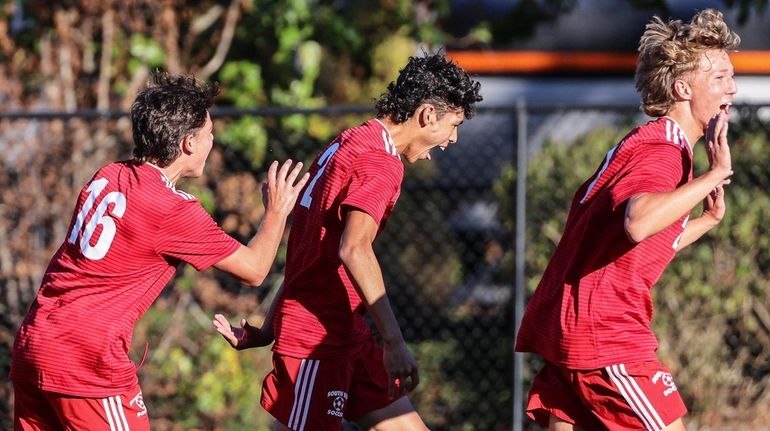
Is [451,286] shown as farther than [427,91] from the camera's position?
Yes

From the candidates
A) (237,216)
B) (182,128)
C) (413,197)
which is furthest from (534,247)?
(182,128)

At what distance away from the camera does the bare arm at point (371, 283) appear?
13.4 feet

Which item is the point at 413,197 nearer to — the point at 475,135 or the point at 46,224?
the point at 475,135

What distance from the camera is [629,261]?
13.3ft

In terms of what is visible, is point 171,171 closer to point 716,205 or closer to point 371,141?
point 371,141

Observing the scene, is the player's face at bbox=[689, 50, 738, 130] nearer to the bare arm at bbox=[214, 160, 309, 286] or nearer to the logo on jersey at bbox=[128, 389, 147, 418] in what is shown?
the bare arm at bbox=[214, 160, 309, 286]

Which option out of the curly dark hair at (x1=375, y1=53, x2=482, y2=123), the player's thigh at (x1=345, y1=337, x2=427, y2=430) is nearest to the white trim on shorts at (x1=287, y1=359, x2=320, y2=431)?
the player's thigh at (x1=345, y1=337, x2=427, y2=430)

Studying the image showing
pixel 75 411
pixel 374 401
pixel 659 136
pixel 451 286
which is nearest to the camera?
pixel 659 136

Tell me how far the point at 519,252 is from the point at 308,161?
1.41m

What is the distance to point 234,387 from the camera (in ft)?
23.0

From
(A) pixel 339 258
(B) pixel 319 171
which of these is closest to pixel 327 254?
(A) pixel 339 258

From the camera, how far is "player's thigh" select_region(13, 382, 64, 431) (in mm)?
4246

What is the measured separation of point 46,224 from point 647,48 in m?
4.00

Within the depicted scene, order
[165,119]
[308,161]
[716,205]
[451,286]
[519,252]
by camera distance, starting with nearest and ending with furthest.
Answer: [165,119] < [716,205] < [519,252] < [308,161] < [451,286]
